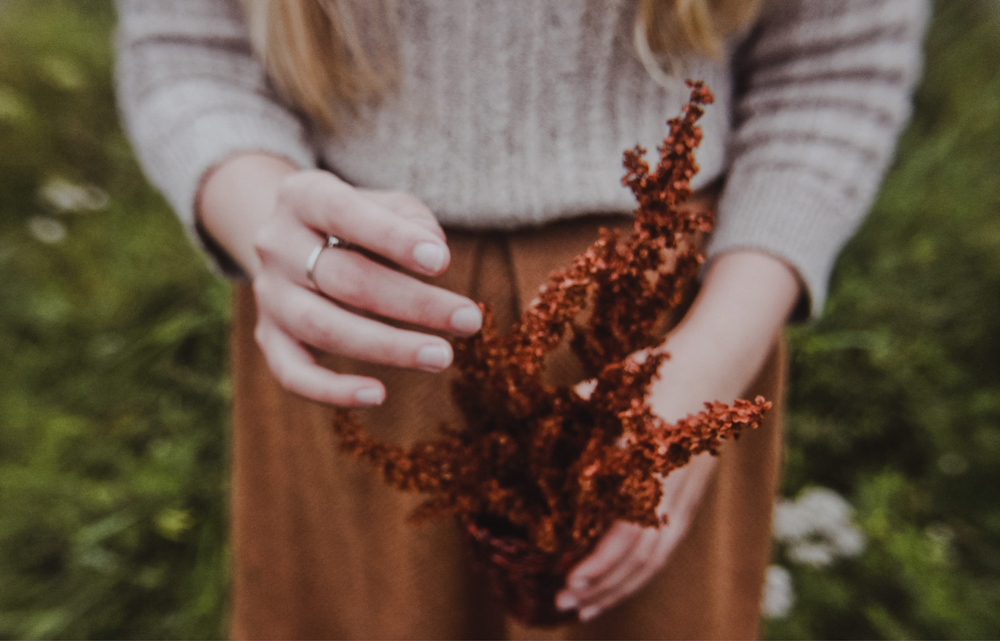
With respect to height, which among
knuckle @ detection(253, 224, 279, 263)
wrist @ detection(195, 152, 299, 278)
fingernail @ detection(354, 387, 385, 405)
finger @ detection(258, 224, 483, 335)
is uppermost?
wrist @ detection(195, 152, 299, 278)

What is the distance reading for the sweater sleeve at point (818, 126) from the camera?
20.2 inches

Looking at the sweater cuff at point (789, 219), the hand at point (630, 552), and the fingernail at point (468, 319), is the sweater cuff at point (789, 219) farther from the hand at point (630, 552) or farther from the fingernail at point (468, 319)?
the fingernail at point (468, 319)

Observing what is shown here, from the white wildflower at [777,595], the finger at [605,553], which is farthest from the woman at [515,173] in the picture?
the white wildflower at [777,595]

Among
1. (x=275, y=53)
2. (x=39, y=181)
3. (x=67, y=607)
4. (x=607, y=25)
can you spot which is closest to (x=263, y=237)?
(x=275, y=53)

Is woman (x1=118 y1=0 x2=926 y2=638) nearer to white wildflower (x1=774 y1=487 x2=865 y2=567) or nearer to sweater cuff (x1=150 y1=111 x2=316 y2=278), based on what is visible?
sweater cuff (x1=150 y1=111 x2=316 y2=278)

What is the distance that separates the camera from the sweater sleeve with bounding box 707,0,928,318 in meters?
0.51

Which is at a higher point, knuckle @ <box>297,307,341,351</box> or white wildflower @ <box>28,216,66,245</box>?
white wildflower @ <box>28,216,66,245</box>

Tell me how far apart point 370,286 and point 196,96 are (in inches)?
12.6

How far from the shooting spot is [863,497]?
126 cm

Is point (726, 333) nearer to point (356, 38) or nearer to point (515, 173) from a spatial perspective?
point (515, 173)

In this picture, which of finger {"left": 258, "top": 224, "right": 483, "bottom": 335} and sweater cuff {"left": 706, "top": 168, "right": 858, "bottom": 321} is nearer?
finger {"left": 258, "top": 224, "right": 483, "bottom": 335}

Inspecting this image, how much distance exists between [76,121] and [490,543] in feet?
6.94

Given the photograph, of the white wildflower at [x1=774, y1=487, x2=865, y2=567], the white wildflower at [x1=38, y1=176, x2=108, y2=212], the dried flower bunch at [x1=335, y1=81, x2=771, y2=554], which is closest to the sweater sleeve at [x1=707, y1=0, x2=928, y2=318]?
the dried flower bunch at [x1=335, y1=81, x2=771, y2=554]

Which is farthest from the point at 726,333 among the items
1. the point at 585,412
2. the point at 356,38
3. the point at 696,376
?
the point at 356,38
